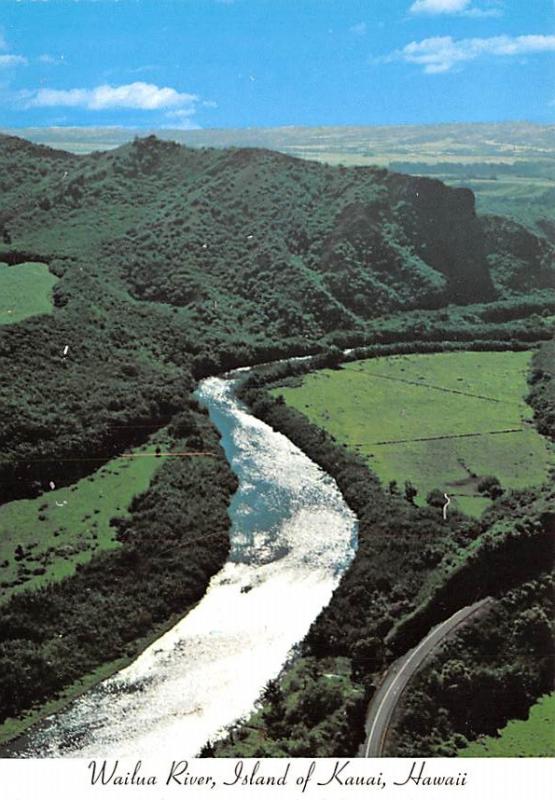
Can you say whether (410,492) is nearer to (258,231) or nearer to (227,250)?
(227,250)

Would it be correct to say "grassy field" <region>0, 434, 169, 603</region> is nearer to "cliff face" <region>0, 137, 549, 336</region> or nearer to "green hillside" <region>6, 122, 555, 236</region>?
"green hillside" <region>6, 122, 555, 236</region>

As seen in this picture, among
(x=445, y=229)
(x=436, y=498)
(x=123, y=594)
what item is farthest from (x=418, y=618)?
(x=445, y=229)

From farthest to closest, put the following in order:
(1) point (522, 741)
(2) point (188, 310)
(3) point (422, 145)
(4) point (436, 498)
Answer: (2) point (188, 310) → (3) point (422, 145) → (4) point (436, 498) → (1) point (522, 741)

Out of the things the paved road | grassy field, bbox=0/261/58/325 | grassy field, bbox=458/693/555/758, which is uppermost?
grassy field, bbox=0/261/58/325

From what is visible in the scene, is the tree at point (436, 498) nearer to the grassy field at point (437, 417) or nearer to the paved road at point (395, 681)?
the grassy field at point (437, 417)

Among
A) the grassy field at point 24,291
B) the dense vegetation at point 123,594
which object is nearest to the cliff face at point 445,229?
the grassy field at point 24,291

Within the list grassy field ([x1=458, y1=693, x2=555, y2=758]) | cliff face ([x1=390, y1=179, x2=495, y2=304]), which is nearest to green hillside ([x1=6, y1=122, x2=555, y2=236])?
cliff face ([x1=390, y1=179, x2=495, y2=304])

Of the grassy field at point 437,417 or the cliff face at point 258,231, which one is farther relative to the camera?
the cliff face at point 258,231
